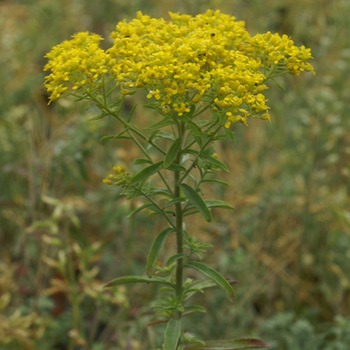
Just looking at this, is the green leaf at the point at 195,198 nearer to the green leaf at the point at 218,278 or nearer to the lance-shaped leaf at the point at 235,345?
the green leaf at the point at 218,278

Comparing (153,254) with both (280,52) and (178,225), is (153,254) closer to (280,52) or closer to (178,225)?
(178,225)

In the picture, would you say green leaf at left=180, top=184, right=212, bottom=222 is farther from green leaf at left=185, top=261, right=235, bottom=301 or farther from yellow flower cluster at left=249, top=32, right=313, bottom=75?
yellow flower cluster at left=249, top=32, right=313, bottom=75

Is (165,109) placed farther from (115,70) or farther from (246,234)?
(246,234)

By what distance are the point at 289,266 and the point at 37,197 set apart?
1.83 meters

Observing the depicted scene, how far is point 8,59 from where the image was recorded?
4.24m

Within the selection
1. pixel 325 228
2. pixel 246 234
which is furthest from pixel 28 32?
pixel 325 228

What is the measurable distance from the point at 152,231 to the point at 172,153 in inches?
77.1

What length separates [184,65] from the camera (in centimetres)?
152

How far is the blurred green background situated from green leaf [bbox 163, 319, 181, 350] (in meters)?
0.73

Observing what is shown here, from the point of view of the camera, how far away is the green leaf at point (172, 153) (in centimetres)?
158

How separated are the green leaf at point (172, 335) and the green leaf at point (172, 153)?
0.58 meters

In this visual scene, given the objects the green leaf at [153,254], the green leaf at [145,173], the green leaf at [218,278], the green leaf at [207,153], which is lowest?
the green leaf at [218,278]

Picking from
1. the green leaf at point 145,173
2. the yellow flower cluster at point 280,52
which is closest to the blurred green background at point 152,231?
the green leaf at point 145,173

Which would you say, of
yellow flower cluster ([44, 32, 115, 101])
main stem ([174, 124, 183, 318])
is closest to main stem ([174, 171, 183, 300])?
main stem ([174, 124, 183, 318])
